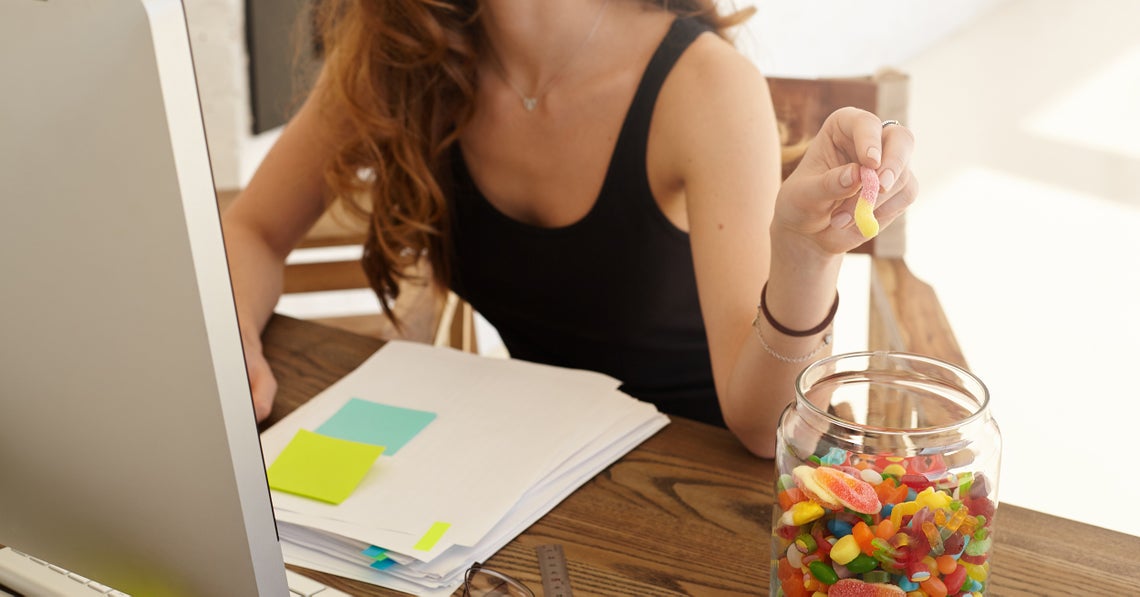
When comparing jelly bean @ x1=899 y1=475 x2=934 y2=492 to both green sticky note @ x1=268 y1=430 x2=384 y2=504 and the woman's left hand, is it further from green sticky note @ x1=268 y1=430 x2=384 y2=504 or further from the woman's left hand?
green sticky note @ x1=268 y1=430 x2=384 y2=504

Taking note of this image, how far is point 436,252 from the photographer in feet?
4.83

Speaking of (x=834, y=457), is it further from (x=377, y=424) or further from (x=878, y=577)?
(x=377, y=424)

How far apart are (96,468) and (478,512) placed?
346mm

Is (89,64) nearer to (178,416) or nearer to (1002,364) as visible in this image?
(178,416)

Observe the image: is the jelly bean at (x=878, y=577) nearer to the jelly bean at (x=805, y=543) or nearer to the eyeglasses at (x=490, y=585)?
the jelly bean at (x=805, y=543)

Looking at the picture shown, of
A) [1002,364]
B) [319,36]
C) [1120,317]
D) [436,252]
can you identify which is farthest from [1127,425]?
[319,36]

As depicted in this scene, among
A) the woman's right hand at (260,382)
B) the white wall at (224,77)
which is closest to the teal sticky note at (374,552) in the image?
the woman's right hand at (260,382)

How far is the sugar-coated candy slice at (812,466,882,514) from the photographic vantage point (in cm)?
59

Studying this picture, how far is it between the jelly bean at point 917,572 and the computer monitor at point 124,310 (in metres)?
0.35

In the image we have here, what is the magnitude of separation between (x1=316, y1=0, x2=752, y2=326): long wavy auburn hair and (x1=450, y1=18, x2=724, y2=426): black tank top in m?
0.05

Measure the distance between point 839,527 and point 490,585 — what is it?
0.29 metres

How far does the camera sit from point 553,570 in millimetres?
822

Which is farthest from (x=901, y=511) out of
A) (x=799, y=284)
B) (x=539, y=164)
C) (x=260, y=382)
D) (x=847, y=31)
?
(x=847, y=31)

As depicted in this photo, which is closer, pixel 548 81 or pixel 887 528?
pixel 887 528
